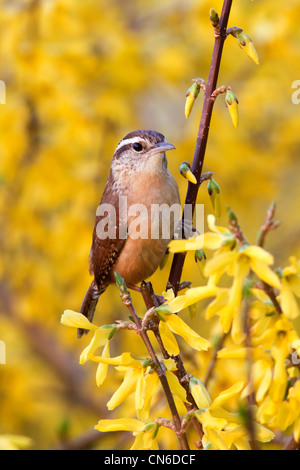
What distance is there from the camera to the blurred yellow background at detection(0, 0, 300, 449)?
3959 millimetres

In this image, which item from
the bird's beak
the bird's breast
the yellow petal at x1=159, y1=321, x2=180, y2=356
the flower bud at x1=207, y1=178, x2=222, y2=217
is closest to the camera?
the yellow petal at x1=159, y1=321, x2=180, y2=356

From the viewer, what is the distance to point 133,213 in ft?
9.80

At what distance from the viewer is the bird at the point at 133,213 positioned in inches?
114

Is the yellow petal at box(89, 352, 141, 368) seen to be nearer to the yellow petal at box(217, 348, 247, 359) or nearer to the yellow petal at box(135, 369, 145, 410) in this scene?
the yellow petal at box(135, 369, 145, 410)

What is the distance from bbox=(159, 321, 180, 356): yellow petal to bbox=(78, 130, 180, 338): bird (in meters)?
1.02

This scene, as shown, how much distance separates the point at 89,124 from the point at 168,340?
2651 mm

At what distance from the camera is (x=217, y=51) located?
73.5 inches

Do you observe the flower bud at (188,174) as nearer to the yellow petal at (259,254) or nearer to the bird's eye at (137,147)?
the yellow petal at (259,254)

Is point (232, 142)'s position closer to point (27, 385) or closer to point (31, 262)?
point (31, 262)

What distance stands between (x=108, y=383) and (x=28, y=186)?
1483mm

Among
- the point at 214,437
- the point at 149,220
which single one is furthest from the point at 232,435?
the point at 149,220

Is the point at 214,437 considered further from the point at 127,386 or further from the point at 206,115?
the point at 206,115

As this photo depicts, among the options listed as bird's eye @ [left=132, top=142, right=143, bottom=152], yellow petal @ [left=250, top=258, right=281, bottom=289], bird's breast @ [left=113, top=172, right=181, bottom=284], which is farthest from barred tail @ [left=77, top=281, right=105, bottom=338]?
yellow petal @ [left=250, top=258, right=281, bottom=289]
